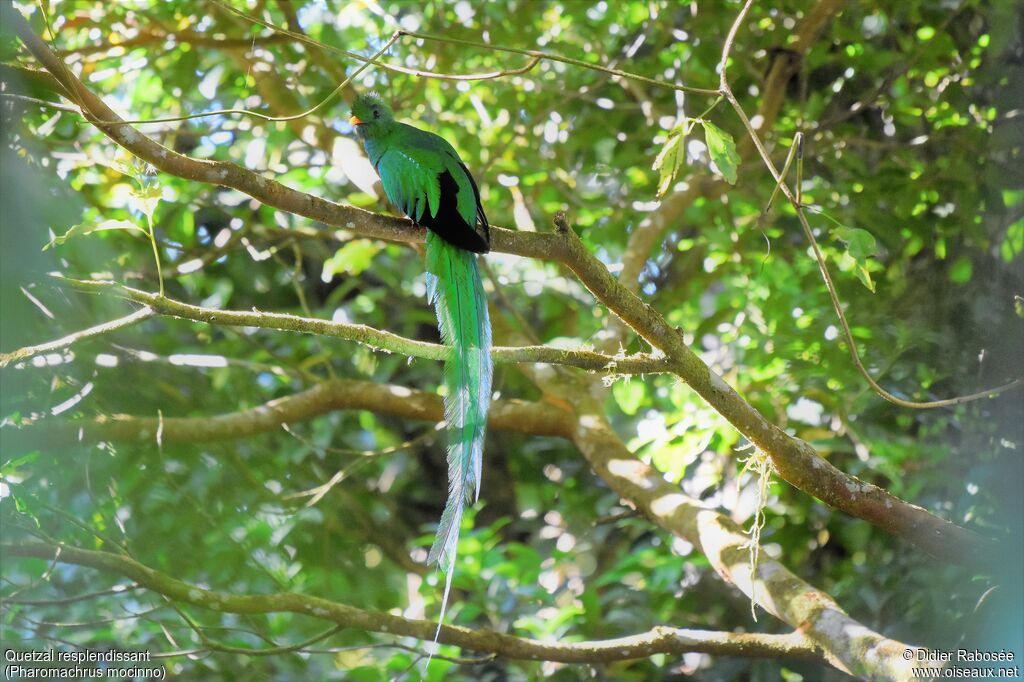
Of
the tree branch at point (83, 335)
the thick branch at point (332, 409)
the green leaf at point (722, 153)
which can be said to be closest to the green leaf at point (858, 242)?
the green leaf at point (722, 153)

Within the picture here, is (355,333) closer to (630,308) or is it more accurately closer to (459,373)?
(459,373)

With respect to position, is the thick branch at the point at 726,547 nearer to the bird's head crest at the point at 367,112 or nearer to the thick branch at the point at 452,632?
the thick branch at the point at 452,632

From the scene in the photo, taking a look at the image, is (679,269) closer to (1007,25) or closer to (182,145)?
(1007,25)

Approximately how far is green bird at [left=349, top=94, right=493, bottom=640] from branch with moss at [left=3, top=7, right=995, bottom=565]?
11 centimetres

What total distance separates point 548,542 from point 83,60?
311 centimetres

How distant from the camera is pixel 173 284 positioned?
4.10 m

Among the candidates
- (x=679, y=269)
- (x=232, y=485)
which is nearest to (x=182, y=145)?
(x=232, y=485)

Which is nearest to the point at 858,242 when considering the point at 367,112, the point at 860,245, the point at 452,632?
the point at 860,245

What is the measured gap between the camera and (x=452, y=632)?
2605 mm

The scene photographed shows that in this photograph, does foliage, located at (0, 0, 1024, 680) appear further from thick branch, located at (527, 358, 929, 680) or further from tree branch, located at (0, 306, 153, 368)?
tree branch, located at (0, 306, 153, 368)

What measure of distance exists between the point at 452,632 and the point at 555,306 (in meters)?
2.02

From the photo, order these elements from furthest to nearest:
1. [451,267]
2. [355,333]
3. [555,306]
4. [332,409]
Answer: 1. [555,306]
2. [332,409]
3. [451,267]
4. [355,333]

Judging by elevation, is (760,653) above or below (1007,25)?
below

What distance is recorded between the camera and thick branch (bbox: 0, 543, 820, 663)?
244 cm
